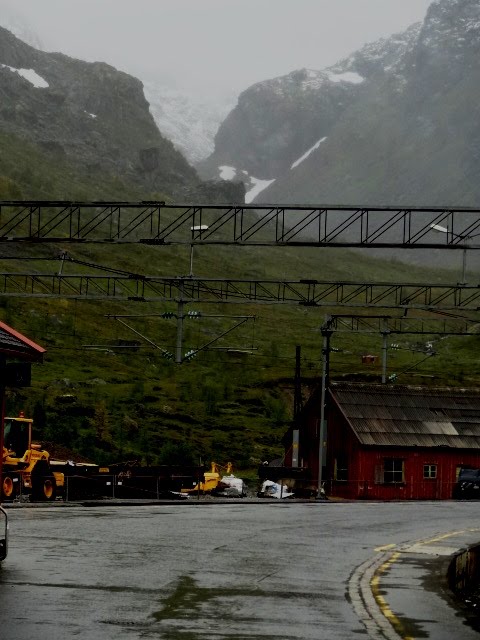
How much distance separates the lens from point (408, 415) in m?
71.5

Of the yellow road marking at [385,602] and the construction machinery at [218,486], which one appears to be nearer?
the yellow road marking at [385,602]

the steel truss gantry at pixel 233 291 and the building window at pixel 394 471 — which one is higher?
the steel truss gantry at pixel 233 291

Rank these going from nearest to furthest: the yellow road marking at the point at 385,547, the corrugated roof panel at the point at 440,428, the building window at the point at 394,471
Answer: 1. the yellow road marking at the point at 385,547
2. the building window at the point at 394,471
3. the corrugated roof panel at the point at 440,428

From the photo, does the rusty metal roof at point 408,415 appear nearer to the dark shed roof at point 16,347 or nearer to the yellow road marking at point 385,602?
the yellow road marking at point 385,602

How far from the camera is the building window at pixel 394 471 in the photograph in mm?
68688

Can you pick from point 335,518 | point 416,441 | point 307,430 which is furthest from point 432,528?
point 307,430

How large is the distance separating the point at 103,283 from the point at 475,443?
315 feet

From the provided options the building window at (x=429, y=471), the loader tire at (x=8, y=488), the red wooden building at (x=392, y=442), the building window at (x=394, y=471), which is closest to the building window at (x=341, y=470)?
the red wooden building at (x=392, y=442)

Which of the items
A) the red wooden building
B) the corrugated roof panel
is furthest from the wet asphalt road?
the corrugated roof panel

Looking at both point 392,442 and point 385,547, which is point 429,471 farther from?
point 385,547

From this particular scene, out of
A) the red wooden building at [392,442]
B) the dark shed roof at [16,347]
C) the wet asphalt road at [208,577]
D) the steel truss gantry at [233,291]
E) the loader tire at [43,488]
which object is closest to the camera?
the wet asphalt road at [208,577]

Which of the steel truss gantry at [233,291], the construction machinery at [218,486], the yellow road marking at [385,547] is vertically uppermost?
the steel truss gantry at [233,291]

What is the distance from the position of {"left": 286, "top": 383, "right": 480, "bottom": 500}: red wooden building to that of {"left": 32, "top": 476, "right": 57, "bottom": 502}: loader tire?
2596cm

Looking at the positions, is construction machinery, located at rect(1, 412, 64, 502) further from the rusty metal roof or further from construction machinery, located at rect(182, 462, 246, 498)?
the rusty metal roof
